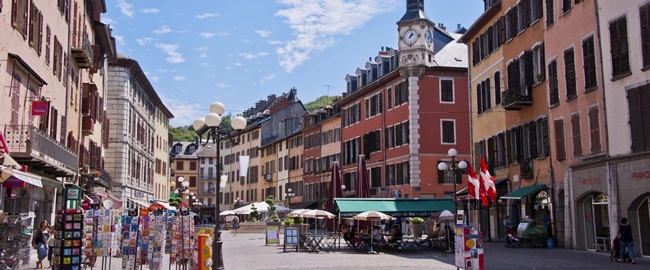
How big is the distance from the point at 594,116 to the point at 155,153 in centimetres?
5008

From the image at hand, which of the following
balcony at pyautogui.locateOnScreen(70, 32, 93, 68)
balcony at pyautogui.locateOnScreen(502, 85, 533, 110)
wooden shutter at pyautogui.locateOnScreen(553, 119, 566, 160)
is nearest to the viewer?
wooden shutter at pyautogui.locateOnScreen(553, 119, 566, 160)

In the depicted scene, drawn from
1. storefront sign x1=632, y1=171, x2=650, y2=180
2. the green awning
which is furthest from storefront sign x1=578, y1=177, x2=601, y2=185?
the green awning

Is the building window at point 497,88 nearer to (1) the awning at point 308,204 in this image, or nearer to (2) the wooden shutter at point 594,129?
(2) the wooden shutter at point 594,129

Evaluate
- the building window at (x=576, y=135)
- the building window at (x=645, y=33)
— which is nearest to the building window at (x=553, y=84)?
the building window at (x=576, y=135)

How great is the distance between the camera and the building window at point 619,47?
24.0m

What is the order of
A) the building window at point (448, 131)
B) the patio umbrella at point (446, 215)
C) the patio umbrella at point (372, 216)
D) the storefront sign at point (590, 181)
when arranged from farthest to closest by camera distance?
the building window at point (448, 131)
the patio umbrella at point (446, 215)
the patio umbrella at point (372, 216)
the storefront sign at point (590, 181)

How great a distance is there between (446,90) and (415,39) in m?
4.21

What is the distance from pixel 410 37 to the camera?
50.4 meters

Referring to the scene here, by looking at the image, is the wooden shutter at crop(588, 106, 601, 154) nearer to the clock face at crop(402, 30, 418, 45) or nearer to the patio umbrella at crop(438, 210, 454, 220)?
the patio umbrella at crop(438, 210, 454, 220)

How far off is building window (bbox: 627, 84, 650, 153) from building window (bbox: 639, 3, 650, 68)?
0.86 m

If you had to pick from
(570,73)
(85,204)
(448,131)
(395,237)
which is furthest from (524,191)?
(85,204)

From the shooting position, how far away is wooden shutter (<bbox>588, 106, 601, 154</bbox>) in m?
26.1

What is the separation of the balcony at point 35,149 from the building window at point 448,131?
95.6 ft

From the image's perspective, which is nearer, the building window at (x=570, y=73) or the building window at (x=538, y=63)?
the building window at (x=570, y=73)
